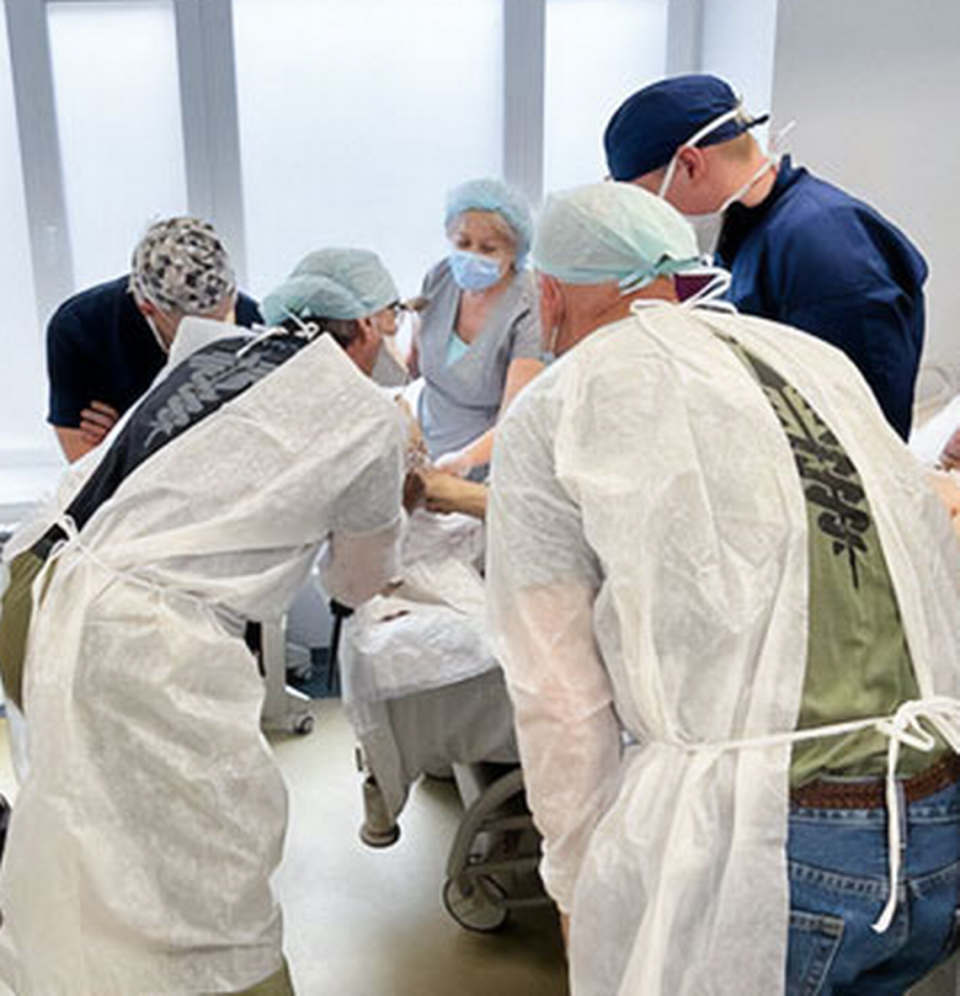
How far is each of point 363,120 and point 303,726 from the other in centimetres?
182

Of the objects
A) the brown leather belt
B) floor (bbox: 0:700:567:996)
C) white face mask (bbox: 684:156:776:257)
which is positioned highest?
white face mask (bbox: 684:156:776:257)

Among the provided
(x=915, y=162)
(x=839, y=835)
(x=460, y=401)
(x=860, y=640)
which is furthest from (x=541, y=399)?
(x=915, y=162)

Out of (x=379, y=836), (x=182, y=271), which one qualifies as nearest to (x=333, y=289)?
(x=182, y=271)

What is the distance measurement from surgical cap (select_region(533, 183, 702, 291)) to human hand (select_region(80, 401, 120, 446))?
1.40 m

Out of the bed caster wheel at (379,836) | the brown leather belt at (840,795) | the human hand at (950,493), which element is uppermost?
the human hand at (950,493)

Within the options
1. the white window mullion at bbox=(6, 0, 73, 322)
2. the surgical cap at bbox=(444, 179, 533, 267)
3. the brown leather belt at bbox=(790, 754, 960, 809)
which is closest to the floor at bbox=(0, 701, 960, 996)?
the brown leather belt at bbox=(790, 754, 960, 809)

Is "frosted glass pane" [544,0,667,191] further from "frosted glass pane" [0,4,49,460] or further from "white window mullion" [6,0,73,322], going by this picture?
"frosted glass pane" [0,4,49,460]

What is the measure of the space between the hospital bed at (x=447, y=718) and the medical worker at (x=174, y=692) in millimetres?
414

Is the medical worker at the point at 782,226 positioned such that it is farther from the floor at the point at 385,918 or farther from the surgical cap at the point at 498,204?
the floor at the point at 385,918

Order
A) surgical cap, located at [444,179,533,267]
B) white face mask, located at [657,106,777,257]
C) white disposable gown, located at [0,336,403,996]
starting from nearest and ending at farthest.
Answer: white disposable gown, located at [0,336,403,996] < white face mask, located at [657,106,777,257] < surgical cap, located at [444,179,533,267]

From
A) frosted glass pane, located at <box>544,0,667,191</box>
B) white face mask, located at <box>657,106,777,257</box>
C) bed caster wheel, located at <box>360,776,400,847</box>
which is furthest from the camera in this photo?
frosted glass pane, located at <box>544,0,667,191</box>

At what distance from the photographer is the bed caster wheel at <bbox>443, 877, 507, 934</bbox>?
209 centimetres

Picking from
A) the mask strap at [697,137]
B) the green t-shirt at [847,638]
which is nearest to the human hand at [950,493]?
the green t-shirt at [847,638]

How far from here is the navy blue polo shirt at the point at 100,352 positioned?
234cm
